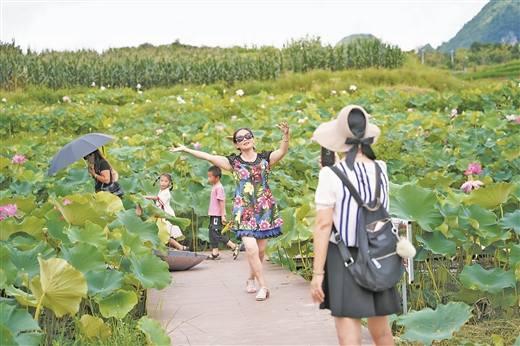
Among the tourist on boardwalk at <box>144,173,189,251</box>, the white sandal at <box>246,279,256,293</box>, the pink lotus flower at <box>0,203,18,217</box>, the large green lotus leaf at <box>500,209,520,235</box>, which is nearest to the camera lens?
the large green lotus leaf at <box>500,209,520,235</box>

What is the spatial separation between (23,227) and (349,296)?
234 cm

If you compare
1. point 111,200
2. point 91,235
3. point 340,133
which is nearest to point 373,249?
point 340,133

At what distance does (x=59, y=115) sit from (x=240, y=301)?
37.0 feet

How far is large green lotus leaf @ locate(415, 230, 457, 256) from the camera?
4559mm

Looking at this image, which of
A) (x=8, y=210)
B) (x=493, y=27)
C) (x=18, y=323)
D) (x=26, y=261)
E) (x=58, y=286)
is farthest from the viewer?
(x=493, y=27)

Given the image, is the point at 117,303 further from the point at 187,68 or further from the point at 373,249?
the point at 187,68

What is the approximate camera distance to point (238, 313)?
459 centimetres

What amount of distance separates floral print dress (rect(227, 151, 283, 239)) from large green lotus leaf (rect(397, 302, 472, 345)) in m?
1.57

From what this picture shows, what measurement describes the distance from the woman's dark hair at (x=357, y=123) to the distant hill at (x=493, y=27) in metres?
158

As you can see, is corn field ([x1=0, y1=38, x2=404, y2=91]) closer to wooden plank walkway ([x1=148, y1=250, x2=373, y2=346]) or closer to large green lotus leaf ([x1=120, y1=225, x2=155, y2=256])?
wooden plank walkway ([x1=148, y1=250, x2=373, y2=346])

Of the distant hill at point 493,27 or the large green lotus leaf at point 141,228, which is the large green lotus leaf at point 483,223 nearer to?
the large green lotus leaf at point 141,228

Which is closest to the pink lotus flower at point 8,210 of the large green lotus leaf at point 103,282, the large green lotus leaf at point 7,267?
the large green lotus leaf at point 103,282

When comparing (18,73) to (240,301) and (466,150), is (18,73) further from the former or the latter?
Answer: (240,301)

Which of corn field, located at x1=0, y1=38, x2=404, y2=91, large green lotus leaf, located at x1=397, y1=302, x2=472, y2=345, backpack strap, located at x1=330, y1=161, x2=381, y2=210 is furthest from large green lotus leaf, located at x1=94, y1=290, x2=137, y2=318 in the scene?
corn field, located at x1=0, y1=38, x2=404, y2=91
